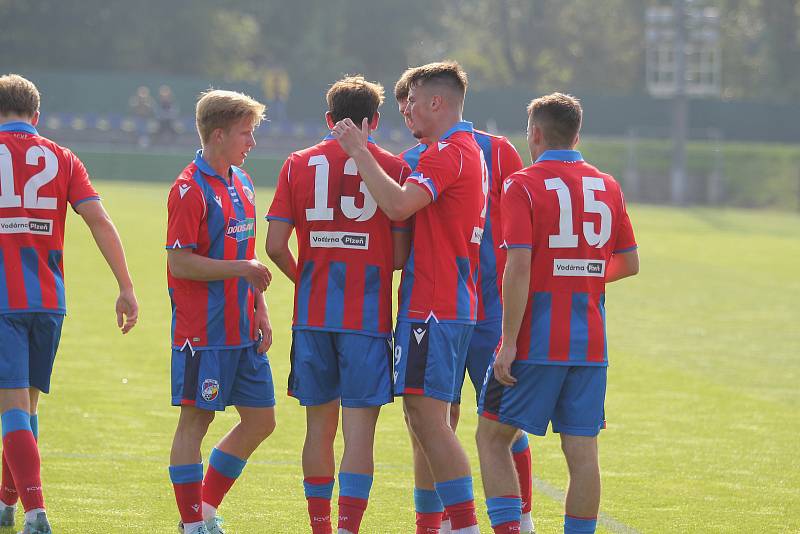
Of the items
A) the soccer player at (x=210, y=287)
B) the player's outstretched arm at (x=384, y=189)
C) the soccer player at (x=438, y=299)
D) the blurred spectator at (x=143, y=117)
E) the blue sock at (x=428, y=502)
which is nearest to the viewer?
the player's outstretched arm at (x=384, y=189)

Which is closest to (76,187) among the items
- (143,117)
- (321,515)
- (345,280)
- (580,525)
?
(345,280)

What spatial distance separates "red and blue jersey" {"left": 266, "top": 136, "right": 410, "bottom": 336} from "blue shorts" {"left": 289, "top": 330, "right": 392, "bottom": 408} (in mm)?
53

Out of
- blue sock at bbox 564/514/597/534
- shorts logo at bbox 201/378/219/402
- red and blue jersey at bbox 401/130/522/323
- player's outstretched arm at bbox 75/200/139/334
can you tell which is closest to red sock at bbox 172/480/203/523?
shorts logo at bbox 201/378/219/402

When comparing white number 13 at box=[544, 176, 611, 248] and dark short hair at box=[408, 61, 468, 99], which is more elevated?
dark short hair at box=[408, 61, 468, 99]

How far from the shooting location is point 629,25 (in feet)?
231

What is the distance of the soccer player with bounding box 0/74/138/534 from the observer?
16.8 ft

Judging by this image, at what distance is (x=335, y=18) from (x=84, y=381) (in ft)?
190

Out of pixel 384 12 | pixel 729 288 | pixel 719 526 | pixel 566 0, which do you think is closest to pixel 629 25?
pixel 566 0

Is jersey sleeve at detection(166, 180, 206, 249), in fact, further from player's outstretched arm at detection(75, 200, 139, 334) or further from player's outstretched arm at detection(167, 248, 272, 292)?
player's outstretched arm at detection(75, 200, 139, 334)

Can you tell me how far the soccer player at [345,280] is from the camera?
493 cm

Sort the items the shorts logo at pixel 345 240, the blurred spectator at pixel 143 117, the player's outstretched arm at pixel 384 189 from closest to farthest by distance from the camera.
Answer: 1. the player's outstretched arm at pixel 384 189
2. the shorts logo at pixel 345 240
3. the blurred spectator at pixel 143 117

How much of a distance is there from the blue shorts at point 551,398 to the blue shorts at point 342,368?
43 cm

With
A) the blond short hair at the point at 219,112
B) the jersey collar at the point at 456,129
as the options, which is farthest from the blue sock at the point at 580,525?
the blond short hair at the point at 219,112

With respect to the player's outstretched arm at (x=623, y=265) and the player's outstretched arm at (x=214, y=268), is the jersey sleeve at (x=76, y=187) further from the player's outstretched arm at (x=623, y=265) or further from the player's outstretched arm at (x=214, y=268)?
the player's outstretched arm at (x=623, y=265)
